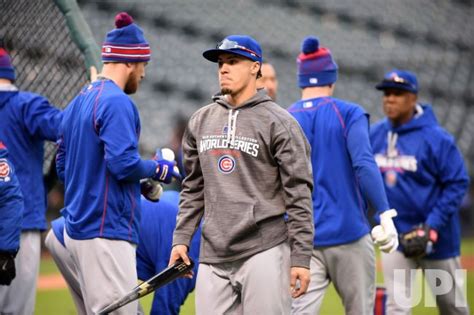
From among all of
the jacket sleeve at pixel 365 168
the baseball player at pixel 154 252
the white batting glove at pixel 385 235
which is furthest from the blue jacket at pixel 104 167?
the white batting glove at pixel 385 235

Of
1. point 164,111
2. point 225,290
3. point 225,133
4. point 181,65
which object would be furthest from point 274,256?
point 181,65

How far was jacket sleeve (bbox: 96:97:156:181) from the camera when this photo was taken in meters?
4.78

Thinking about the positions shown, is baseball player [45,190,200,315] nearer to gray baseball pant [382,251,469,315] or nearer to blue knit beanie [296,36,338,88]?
blue knit beanie [296,36,338,88]

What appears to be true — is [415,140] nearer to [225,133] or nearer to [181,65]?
[225,133]

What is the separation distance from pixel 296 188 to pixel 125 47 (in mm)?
1440

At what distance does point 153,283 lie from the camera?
4547 mm

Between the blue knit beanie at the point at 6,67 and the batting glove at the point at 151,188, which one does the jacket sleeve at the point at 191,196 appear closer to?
the batting glove at the point at 151,188

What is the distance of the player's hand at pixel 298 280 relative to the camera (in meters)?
4.16

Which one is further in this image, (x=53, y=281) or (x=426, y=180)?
(x=53, y=281)

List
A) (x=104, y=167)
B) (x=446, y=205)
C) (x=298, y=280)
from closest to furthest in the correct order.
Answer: (x=298, y=280) → (x=104, y=167) → (x=446, y=205)

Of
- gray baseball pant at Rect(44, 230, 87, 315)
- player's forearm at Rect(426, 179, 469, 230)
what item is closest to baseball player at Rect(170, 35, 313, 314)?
gray baseball pant at Rect(44, 230, 87, 315)

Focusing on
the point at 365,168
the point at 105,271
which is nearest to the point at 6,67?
the point at 105,271

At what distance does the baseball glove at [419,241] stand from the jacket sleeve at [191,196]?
98.7 inches

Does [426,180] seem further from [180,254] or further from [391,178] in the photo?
[180,254]
